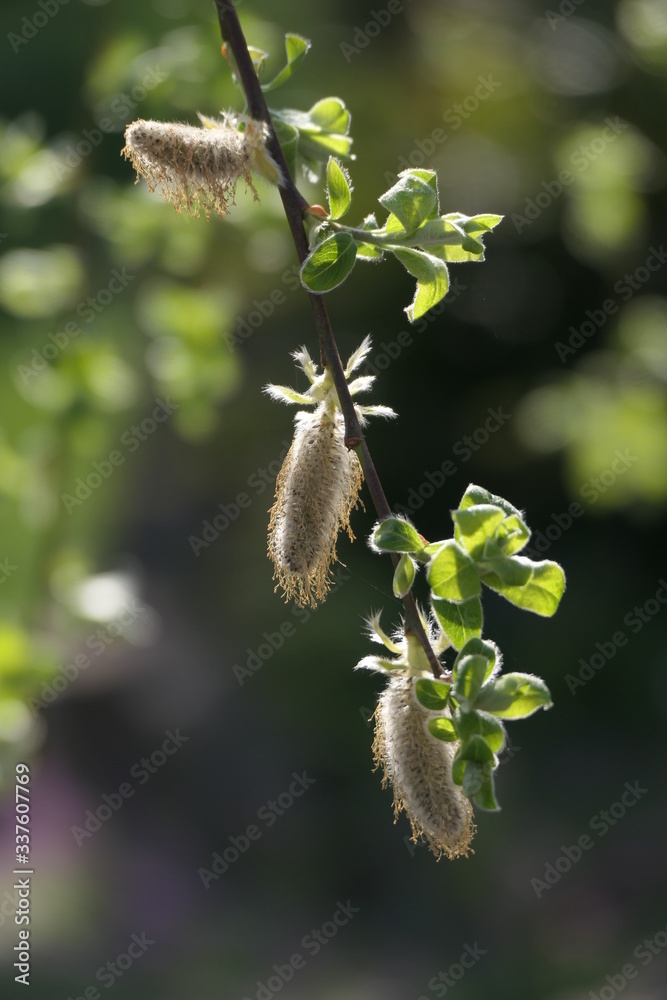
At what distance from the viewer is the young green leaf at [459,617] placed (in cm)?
57

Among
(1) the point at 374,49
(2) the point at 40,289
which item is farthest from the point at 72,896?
(1) the point at 374,49

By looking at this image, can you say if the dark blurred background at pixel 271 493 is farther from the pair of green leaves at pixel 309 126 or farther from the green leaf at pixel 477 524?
the green leaf at pixel 477 524

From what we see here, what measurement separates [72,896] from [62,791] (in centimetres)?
45

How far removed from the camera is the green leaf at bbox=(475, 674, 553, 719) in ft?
1.78

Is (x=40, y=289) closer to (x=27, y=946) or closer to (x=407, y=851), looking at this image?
(x=27, y=946)

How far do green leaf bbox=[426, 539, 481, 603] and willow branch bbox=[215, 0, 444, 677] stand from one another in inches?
2.0

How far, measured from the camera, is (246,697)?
10.9 ft

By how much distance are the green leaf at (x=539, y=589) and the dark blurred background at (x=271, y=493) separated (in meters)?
0.82

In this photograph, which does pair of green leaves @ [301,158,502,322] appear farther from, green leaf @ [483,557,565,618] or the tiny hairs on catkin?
green leaf @ [483,557,565,618]

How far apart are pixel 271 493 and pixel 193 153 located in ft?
A: 8.89

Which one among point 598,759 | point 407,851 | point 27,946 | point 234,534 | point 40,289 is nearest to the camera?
point 40,289

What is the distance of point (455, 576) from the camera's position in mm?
547

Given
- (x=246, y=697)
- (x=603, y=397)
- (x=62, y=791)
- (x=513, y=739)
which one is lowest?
(x=62, y=791)

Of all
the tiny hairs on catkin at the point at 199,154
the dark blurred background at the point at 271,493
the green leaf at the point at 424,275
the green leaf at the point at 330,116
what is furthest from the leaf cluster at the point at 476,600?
the dark blurred background at the point at 271,493
